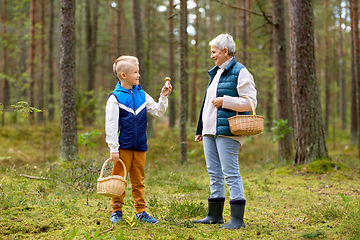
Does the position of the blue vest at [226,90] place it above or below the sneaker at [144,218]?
above

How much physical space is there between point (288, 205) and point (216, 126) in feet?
7.64

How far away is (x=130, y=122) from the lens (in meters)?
3.51

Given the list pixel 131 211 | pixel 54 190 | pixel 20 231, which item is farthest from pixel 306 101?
pixel 20 231

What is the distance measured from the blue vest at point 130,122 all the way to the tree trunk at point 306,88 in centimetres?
493

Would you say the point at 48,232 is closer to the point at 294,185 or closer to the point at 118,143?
the point at 118,143

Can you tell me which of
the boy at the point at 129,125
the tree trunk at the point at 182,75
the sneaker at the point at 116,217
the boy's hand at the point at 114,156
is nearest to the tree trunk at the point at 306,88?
the tree trunk at the point at 182,75

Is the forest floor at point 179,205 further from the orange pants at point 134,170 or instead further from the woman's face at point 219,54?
the woman's face at point 219,54

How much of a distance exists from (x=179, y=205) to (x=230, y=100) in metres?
1.79

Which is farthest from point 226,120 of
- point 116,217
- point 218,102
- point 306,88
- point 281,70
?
point 281,70

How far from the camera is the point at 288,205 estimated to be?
16.0ft

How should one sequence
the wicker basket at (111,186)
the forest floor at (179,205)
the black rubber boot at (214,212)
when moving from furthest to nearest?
the black rubber boot at (214,212) < the forest floor at (179,205) < the wicker basket at (111,186)

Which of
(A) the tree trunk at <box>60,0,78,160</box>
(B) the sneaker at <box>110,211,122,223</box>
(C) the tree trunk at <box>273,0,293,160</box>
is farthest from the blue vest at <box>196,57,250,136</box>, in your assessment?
(C) the tree trunk at <box>273,0,293,160</box>

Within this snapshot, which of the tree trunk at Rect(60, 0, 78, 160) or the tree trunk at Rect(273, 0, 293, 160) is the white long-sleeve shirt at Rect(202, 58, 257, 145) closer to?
the tree trunk at Rect(60, 0, 78, 160)

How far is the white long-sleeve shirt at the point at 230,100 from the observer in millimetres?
3412
